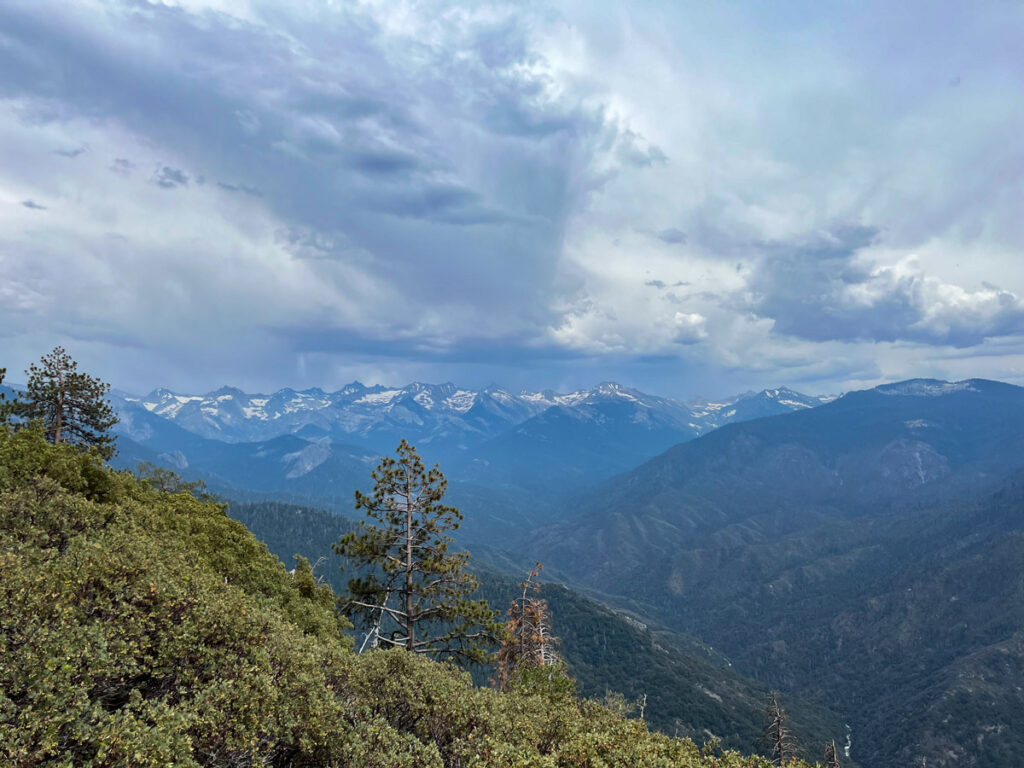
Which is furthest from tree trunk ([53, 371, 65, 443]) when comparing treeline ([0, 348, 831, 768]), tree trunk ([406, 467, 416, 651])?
tree trunk ([406, 467, 416, 651])

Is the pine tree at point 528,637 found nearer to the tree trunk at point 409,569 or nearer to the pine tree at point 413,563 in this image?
the pine tree at point 413,563

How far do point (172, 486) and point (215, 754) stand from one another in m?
78.6

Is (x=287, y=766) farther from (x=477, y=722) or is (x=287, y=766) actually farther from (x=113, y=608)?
(x=113, y=608)

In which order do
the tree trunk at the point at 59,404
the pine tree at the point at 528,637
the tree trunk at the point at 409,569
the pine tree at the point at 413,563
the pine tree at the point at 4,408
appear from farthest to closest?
the tree trunk at the point at 59,404 < the pine tree at the point at 528,637 < the pine tree at the point at 4,408 < the tree trunk at the point at 409,569 < the pine tree at the point at 413,563

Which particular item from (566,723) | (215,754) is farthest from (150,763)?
(566,723)

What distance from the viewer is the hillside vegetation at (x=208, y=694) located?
1067 cm

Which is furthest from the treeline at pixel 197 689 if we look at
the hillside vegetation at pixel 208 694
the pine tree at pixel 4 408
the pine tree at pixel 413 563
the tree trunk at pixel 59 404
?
the tree trunk at pixel 59 404

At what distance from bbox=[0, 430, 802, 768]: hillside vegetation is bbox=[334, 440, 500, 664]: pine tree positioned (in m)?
13.7

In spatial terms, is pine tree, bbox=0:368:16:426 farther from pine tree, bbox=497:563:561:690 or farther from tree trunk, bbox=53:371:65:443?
pine tree, bbox=497:563:561:690

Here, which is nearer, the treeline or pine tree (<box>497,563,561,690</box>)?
the treeline

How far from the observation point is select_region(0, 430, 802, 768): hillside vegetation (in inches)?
420

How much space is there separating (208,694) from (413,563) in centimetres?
2277

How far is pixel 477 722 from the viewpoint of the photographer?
16188 mm

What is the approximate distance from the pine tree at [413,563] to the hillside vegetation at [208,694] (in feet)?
45.0
